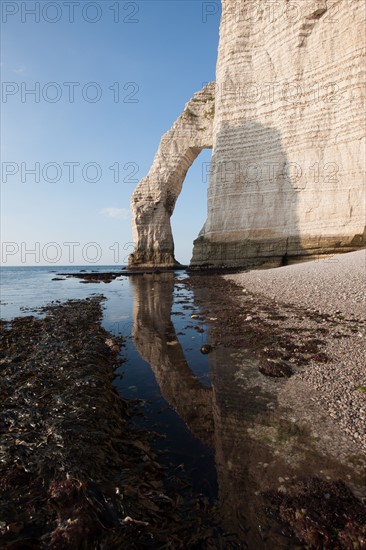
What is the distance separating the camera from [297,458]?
267 cm

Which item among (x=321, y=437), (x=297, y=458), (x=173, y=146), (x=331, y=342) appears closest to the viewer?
(x=297, y=458)

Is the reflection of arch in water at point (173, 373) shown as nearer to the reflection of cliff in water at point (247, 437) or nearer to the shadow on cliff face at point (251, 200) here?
the reflection of cliff in water at point (247, 437)

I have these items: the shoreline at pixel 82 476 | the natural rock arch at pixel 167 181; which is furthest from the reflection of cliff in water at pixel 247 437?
the natural rock arch at pixel 167 181

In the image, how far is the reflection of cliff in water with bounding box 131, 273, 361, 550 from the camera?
7.09 feet

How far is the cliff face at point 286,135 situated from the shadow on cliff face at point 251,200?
0.32 ft

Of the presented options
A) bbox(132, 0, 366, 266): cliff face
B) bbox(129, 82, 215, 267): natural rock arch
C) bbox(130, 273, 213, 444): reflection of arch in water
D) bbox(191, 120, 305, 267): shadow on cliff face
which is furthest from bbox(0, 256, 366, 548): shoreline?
bbox(129, 82, 215, 267): natural rock arch

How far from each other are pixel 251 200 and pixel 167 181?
17081 mm

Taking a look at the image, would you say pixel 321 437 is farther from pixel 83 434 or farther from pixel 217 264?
pixel 217 264

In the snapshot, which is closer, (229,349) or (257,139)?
(229,349)

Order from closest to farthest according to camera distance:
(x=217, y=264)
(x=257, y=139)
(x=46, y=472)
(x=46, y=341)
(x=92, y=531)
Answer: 1. (x=92, y=531)
2. (x=46, y=472)
3. (x=46, y=341)
4. (x=257, y=139)
5. (x=217, y=264)

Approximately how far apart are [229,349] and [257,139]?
2651 cm

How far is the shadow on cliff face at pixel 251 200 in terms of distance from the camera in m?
24.8

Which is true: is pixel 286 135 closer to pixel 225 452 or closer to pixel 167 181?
pixel 167 181

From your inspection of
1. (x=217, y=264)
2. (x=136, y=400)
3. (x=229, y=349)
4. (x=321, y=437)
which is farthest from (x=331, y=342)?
(x=217, y=264)
